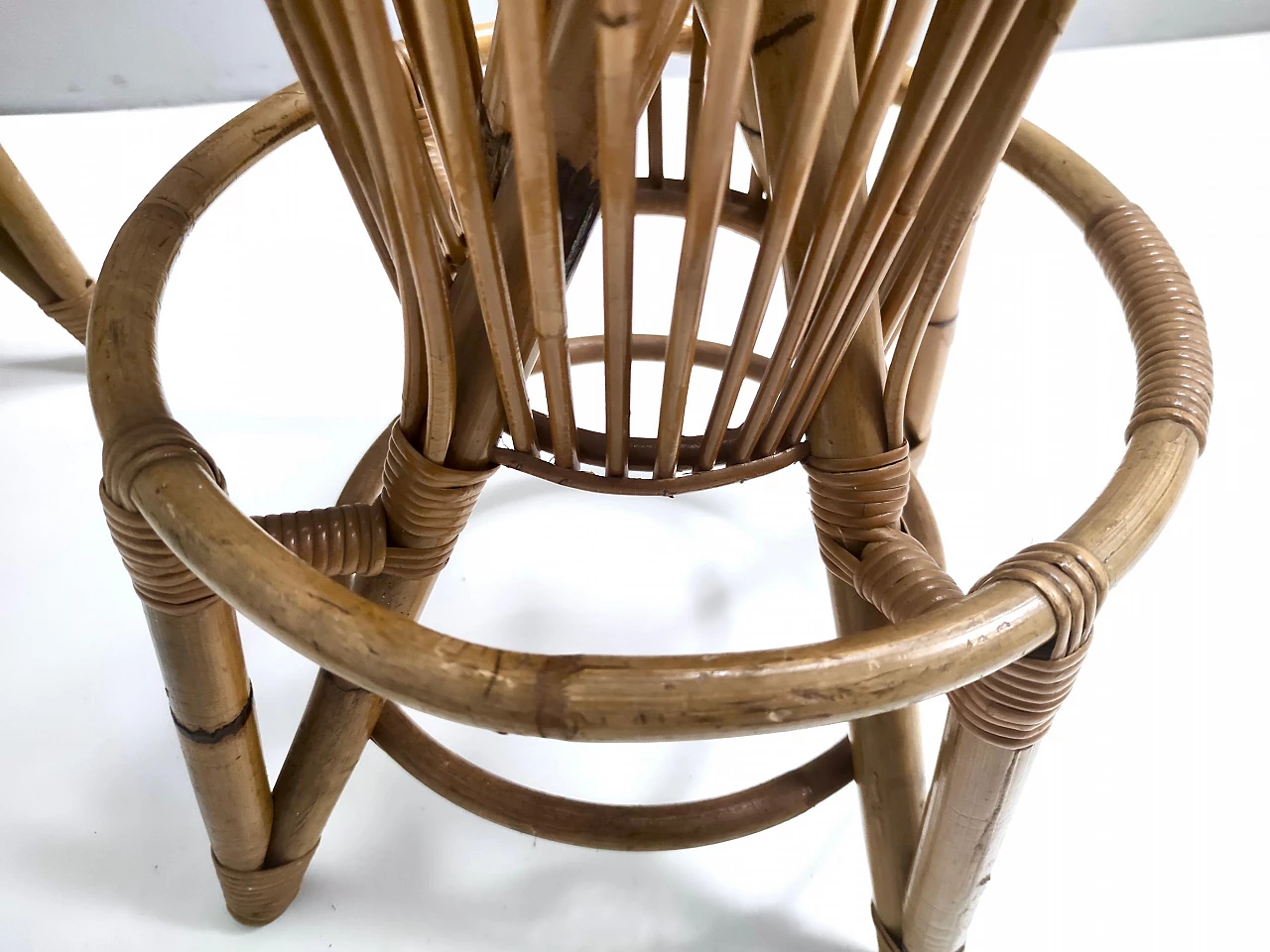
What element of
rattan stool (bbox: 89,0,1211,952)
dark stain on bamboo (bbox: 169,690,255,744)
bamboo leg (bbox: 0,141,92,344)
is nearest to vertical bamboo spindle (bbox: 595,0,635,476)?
rattan stool (bbox: 89,0,1211,952)

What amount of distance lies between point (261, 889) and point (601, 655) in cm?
34

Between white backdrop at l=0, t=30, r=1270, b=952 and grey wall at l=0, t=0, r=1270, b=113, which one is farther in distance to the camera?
grey wall at l=0, t=0, r=1270, b=113

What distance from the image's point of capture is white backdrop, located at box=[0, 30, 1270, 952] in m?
0.60

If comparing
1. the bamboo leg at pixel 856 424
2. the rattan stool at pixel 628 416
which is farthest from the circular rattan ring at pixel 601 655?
the bamboo leg at pixel 856 424

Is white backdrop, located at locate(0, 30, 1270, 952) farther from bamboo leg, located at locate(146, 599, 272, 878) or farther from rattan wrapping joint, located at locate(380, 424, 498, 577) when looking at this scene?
rattan wrapping joint, located at locate(380, 424, 498, 577)

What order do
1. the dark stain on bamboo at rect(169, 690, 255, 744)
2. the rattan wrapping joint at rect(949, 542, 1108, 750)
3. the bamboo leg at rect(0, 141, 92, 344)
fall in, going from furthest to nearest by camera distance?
the bamboo leg at rect(0, 141, 92, 344) < the dark stain on bamboo at rect(169, 690, 255, 744) < the rattan wrapping joint at rect(949, 542, 1108, 750)

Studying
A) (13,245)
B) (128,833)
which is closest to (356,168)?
(128,833)

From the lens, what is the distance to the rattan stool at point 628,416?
28 centimetres

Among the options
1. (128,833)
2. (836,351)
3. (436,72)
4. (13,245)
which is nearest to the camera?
(436,72)

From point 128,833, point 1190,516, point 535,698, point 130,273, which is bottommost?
point 128,833

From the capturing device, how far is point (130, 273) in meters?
0.41

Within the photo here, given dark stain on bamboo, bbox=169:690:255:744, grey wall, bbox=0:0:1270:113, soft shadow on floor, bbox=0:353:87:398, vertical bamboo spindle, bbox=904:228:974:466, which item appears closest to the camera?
dark stain on bamboo, bbox=169:690:255:744

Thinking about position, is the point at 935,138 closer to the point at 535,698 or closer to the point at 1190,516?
the point at 535,698

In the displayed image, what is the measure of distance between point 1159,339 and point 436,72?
302mm
